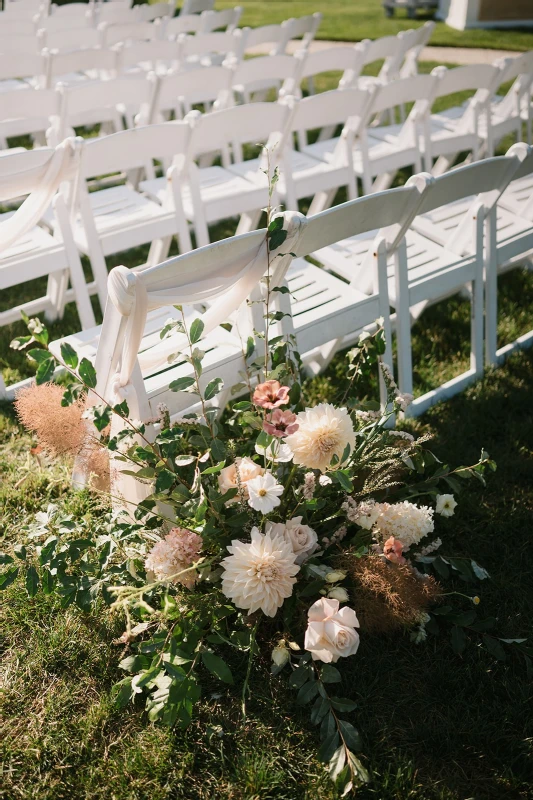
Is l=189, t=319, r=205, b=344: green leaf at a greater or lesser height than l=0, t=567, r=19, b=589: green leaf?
greater

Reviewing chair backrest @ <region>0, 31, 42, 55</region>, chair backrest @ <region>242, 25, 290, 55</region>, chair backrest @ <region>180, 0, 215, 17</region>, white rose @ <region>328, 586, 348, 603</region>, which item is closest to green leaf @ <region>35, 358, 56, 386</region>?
white rose @ <region>328, 586, 348, 603</region>

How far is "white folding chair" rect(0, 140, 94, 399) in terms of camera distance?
125 inches

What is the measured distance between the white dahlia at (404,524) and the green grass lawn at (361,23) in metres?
11.0

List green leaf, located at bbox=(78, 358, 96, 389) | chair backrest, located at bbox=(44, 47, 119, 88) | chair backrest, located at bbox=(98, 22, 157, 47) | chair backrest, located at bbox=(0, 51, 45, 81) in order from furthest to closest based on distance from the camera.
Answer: chair backrest, located at bbox=(98, 22, 157, 47)
chair backrest, located at bbox=(44, 47, 119, 88)
chair backrest, located at bbox=(0, 51, 45, 81)
green leaf, located at bbox=(78, 358, 96, 389)

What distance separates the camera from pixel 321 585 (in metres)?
2.32

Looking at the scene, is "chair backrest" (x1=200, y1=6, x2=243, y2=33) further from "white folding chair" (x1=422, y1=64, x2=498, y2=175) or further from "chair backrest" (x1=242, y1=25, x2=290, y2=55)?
"white folding chair" (x1=422, y1=64, x2=498, y2=175)

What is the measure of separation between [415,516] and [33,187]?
84.8 inches

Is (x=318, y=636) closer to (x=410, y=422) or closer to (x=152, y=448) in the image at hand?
(x=152, y=448)

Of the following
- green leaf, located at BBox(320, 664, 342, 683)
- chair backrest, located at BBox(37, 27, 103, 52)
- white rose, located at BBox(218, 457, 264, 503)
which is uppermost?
chair backrest, located at BBox(37, 27, 103, 52)

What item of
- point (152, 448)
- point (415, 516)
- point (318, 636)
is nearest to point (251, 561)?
point (318, 636)

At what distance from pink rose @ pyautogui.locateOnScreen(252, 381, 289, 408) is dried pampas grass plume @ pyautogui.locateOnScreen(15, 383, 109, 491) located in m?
0.64

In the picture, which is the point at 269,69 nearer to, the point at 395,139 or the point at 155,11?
the point at 395,139

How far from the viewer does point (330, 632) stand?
2125mm

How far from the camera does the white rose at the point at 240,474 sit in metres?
2.35
